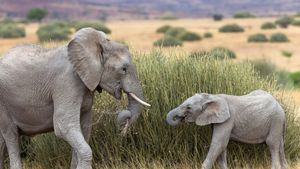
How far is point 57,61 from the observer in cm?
645

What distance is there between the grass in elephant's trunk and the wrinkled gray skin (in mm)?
696

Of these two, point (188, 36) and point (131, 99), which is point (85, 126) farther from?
point (188, 36)

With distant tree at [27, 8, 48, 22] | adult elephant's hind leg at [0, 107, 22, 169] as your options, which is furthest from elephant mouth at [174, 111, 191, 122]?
distant tree at [27, 8, 48, 22]

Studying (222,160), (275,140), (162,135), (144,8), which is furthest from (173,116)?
(144,8)

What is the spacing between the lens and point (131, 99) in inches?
256

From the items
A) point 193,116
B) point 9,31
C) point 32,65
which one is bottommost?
point 9,31

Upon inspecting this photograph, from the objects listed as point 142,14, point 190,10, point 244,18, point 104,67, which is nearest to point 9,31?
point 244,18

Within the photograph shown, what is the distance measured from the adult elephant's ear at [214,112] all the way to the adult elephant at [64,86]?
0.90 metres

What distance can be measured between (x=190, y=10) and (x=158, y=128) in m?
174

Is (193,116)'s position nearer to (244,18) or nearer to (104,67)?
(104,67)

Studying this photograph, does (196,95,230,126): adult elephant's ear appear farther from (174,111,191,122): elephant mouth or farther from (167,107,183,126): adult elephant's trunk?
(167,107,183,126): adult elephant's trunk

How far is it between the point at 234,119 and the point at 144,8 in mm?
168928

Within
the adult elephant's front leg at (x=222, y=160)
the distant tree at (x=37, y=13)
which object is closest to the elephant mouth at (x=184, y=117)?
the adult elephant's front leg at (x=222, y=160)

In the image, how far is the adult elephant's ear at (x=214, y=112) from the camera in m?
7.04
